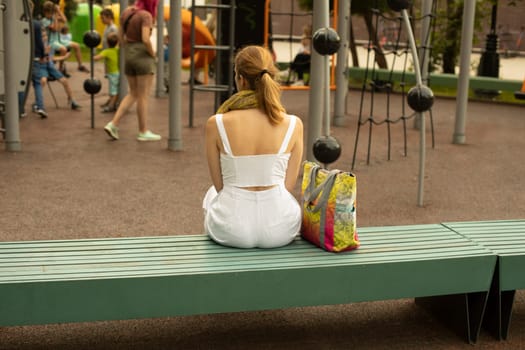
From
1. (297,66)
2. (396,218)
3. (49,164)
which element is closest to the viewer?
(396,218)

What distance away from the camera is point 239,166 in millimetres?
4465

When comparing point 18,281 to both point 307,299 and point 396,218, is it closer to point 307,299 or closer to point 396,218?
point 307,299

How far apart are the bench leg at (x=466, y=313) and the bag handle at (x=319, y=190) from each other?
3.13 ft

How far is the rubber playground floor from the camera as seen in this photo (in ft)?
14.9

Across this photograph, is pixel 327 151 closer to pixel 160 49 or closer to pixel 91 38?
pixel 91 38

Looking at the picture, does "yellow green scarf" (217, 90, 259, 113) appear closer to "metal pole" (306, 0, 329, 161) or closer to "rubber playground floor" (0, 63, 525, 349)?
"rubber playground floor" (0, 63, 525, 349)

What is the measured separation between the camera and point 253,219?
4477 mm

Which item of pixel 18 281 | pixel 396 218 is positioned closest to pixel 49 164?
pixel 396 218

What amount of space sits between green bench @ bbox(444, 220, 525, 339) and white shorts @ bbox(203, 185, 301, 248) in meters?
1.11

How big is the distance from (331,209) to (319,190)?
0.12 meters

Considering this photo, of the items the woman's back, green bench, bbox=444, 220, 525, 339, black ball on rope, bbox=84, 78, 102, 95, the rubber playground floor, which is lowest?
the rubber playground floor

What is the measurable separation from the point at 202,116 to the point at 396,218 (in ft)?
22.0

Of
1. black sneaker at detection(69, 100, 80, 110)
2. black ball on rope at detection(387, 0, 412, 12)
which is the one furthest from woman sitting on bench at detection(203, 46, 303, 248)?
black sneaker at detection(69, 100, 80, 110)

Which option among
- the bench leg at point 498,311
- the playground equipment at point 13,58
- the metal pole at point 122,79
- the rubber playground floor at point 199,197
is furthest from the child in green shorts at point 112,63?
the bench leg at point 498,311
